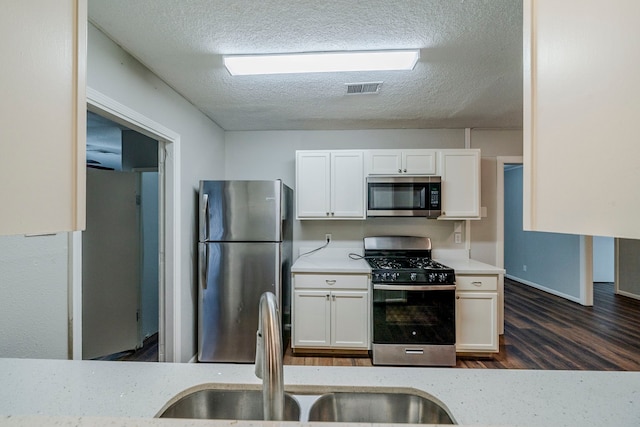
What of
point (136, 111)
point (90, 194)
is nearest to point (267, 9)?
point (136, 111)

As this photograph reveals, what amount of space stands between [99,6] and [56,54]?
4.35 feet

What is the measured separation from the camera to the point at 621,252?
4.68m

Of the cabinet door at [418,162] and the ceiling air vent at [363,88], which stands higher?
the ceiling air vent at [363,88]

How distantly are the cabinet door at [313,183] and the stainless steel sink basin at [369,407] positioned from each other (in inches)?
85.2

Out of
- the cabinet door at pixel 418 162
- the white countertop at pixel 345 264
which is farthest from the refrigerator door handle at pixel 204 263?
the cabinet door at pixel 418 162

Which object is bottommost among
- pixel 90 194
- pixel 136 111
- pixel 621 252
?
pixel 621 252

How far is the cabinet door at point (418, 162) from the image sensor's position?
2.89 metres

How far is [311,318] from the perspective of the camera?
2.63 m

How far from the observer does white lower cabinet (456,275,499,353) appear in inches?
100

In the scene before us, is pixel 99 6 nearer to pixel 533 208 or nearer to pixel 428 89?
pixel 533 208

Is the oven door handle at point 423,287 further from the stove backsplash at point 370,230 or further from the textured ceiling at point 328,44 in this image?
the textured ceiling at point 328,44

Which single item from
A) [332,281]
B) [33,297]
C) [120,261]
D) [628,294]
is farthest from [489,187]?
[120,261]

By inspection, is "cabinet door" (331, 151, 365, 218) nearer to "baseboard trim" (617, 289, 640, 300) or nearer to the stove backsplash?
the stove backsplash

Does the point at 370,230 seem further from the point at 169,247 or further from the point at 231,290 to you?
the point at 169,247
